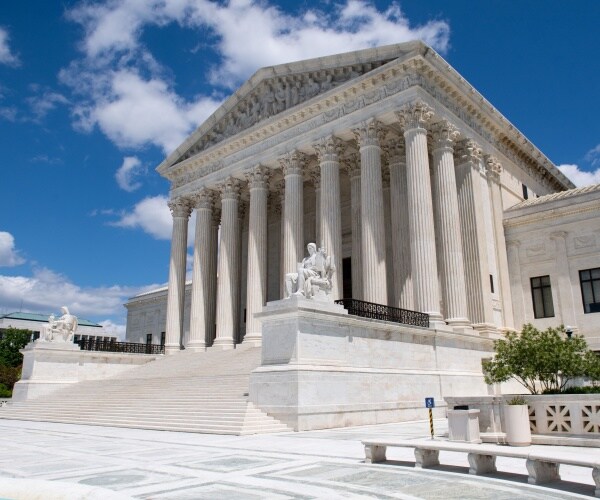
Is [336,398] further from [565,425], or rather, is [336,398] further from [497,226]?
[497,226]

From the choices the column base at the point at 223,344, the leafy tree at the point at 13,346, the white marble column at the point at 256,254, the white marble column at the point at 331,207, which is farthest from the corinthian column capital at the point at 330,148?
the leafy tree at the point at 13,346

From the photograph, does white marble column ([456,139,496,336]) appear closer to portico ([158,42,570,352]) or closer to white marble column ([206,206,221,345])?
portico ([158,42,570,352])

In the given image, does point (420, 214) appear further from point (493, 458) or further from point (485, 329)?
point (493, 458)

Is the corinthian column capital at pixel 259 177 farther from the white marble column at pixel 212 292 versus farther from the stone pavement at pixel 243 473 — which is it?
the stone pavement at pixel 243 473

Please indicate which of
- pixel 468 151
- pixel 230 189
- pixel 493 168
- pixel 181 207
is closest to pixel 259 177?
pixel 230 189

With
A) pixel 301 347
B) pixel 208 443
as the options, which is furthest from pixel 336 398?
pixel 208 443

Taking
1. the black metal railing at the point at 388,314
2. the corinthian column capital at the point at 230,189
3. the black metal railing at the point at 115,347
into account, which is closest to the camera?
the black metal railing at the point at 388,314

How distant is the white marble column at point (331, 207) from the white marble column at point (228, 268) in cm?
843

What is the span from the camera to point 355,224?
118 ft

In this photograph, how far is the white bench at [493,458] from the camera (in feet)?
26.3

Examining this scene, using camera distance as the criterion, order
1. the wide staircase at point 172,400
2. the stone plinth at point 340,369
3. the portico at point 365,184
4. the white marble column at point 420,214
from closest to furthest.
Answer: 1. the wide staircase at point 172,400
2. the stone plinth at point 340,369
3. the white marble column at point 420,214
4. the portico at point 365,184

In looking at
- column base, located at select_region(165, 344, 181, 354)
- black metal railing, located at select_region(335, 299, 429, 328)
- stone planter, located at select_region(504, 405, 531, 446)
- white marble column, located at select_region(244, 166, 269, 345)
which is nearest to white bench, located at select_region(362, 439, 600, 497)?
stone planter, located at select_region(504, 405, 531, 446)

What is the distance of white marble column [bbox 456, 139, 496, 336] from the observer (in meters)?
30.6

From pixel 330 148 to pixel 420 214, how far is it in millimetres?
7468
